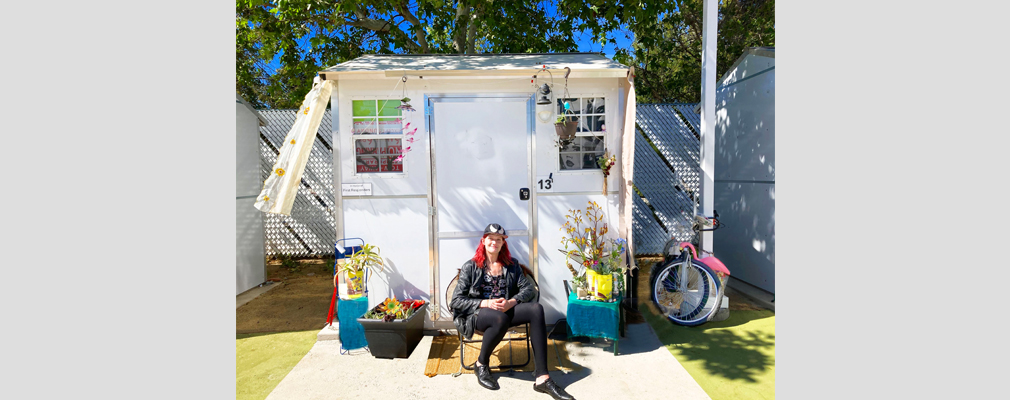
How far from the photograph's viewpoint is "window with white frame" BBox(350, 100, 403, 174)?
4215 millimetres

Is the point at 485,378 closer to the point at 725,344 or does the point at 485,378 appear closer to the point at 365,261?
the point at 365,261

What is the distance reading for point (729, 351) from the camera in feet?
13.0

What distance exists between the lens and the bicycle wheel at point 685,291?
4.58 metres

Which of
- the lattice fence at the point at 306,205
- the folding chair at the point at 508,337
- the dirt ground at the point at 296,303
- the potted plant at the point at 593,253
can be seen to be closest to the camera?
the folding chair at the point at 508,337

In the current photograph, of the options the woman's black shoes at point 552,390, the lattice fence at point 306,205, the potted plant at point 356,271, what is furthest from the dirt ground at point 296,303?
the woman's black shoes at point 552,390

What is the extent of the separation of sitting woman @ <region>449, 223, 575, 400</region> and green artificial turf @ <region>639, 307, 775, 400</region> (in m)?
1.22

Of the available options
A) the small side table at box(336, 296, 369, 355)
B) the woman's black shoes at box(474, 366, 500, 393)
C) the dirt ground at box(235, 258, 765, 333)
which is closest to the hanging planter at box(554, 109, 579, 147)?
the dirt ground at box(235, 258, 765, 333)

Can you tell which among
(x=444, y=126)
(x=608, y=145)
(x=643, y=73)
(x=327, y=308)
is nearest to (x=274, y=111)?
(x=327, y=308)

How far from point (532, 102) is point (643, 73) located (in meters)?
7.23

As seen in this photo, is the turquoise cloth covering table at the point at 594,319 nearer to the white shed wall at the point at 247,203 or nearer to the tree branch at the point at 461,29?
the white shed wall at the point at 247,203

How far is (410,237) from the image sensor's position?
4262mm

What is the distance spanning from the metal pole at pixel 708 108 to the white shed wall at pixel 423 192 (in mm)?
1084

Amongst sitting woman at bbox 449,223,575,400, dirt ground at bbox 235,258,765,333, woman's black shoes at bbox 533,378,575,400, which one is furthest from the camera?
dirt ground at bbox 235,258,765,333

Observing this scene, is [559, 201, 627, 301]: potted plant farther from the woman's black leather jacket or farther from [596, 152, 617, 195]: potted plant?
the woman's black leather jacket
